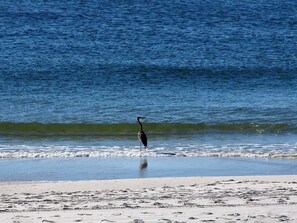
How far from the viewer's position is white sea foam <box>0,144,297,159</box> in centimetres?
1792

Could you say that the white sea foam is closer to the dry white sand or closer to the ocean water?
the ocean water

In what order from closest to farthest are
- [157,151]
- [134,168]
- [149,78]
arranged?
[134,168] → [157,151] → [149,78]

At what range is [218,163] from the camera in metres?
17.0

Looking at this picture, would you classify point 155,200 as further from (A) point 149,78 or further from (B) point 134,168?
(A) point 149,78

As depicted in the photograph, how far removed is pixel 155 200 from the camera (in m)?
11.8

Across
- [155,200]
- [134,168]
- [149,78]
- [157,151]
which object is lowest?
[155,200]

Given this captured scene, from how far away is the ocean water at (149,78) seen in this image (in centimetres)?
2039

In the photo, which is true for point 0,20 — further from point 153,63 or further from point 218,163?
point 218,163

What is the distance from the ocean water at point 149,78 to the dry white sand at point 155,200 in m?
3.74

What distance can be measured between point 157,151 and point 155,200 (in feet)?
22.3

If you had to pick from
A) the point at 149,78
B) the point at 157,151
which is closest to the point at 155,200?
the point at 157,151

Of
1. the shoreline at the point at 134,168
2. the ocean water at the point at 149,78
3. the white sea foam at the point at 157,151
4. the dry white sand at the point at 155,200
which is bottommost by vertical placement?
the dry white sand at the point at 155,200

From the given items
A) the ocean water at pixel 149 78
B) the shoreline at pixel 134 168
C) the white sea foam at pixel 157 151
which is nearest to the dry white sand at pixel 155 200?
the shoreline at pixel 134 168

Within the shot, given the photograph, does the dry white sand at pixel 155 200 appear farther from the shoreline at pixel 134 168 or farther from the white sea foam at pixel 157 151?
the white sea foam at pixel 157 151
